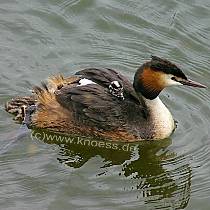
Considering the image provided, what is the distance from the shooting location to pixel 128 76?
8750 mm

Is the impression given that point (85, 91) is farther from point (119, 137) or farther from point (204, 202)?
point (204, 202)

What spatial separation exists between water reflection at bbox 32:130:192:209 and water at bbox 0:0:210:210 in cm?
1

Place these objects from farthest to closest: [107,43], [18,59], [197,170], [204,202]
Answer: [107,43], [18,59], [197,170], [204,202]

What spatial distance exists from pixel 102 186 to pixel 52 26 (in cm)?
325

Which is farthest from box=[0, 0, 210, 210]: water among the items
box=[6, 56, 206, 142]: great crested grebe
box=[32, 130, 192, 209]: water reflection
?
box=[6, 56, 206, 142]: great crested grebe

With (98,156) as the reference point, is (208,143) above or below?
above

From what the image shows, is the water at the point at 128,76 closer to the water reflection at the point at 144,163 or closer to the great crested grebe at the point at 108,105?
the water reflection at the point at 144,163

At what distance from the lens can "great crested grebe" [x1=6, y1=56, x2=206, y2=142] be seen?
293 inches

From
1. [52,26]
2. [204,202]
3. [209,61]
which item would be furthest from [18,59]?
[204,202]

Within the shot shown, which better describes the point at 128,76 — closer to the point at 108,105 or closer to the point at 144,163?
the point at 108,105

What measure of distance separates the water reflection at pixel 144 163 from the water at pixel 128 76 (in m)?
0.01

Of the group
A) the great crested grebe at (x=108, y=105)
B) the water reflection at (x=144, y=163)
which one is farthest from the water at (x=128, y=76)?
the great crested grebe at (x=108, y=105)

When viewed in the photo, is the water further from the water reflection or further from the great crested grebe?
the great crested grebe

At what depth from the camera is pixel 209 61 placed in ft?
30.1
